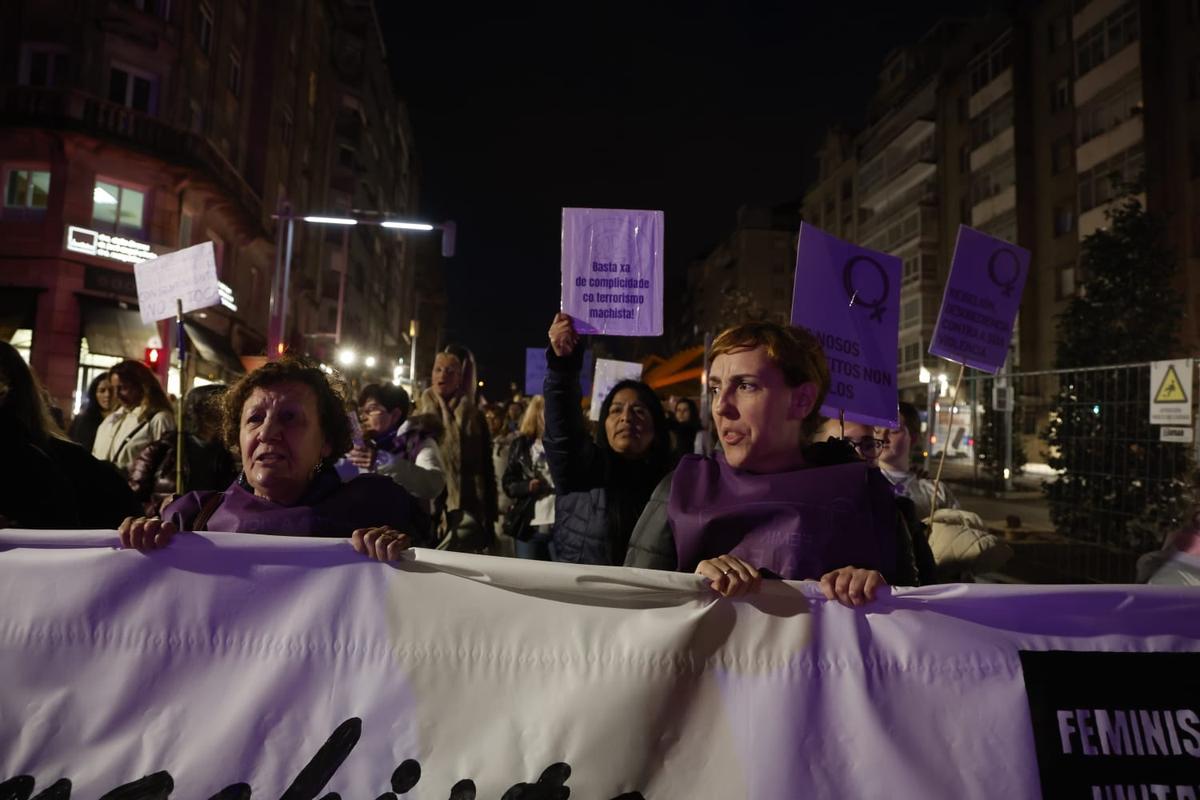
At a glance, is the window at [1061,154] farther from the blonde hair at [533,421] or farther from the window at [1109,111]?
the blonde hair at [533,421]

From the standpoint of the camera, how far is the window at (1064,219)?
3395cm

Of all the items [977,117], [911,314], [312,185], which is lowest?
[911,314]

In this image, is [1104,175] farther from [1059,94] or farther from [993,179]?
[993,179]

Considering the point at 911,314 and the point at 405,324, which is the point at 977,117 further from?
the point at 405,324

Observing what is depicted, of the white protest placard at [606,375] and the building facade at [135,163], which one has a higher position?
the building facade at [135,163]

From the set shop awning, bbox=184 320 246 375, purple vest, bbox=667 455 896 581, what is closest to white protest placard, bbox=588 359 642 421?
purple vest, bbox=667 455 896 581

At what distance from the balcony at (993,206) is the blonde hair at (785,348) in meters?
39.3

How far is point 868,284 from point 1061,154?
3743 cm

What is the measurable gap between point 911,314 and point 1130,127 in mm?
16480

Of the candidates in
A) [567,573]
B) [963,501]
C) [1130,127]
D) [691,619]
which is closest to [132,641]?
[567,573]

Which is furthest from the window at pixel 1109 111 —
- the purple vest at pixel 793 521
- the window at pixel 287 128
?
the purple vest at pixel 793 521

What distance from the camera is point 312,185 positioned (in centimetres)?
3859

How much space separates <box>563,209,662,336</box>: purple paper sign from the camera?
3.34m

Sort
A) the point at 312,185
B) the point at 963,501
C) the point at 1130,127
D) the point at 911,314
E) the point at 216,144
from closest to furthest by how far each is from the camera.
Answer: the point at 963,501
the point at 216,144
the point at 1130,127
the point at 312,185
the point at 911,314
